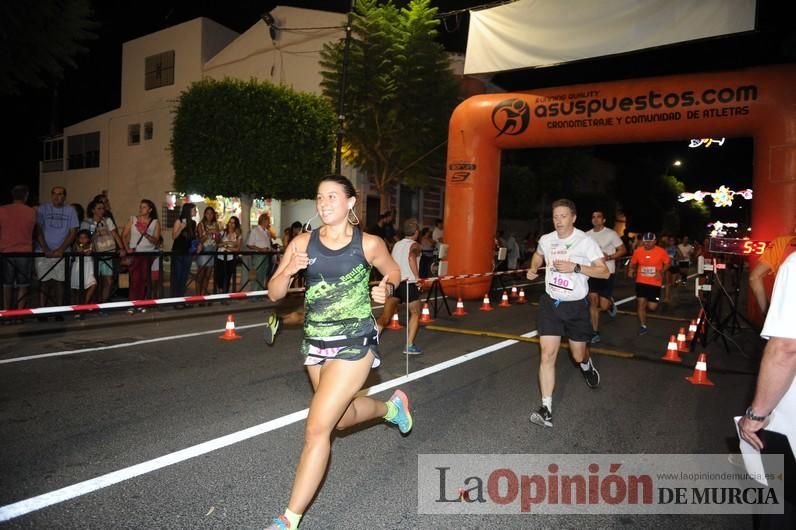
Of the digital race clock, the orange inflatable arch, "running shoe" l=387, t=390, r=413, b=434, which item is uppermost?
the orange inflatable arch

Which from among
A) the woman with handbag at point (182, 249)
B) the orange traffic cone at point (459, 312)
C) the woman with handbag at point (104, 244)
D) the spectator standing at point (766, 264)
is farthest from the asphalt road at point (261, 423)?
the orange traffic cone at point (459, 312)

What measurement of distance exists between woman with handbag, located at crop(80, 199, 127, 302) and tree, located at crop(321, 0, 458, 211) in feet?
42.0

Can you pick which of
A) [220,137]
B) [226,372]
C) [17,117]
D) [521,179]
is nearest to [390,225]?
[220,137]

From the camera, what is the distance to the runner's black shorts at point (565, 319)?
17.3ft

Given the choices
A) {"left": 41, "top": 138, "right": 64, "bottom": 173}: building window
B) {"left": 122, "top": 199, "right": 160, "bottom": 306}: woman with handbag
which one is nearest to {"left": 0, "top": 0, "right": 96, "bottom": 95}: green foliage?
{"left": 122, "top": 199, "right": 160, "bottom": 306}: woman with handbag

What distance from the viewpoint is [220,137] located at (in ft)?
66.8

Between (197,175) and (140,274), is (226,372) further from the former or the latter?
(197,175)

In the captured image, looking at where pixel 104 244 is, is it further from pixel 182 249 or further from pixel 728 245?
pixel 728 245

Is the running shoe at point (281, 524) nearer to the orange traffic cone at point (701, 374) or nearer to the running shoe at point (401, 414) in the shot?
the running shoe at point (401, 414)

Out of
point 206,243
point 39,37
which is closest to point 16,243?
point 39,37

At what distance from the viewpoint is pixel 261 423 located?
474cm

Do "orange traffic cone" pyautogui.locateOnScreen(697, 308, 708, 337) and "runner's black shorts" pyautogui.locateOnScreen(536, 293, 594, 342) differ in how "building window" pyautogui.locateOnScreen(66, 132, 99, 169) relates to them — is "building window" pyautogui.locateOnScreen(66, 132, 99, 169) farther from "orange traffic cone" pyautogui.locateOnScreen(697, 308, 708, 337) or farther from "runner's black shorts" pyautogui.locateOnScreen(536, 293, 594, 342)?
"runner's black shorts" pyautogui.locateOnScreen(536, 293, 594, 342)

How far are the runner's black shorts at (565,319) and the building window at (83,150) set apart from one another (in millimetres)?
36001

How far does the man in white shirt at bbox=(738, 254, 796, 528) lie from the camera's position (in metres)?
2.31
